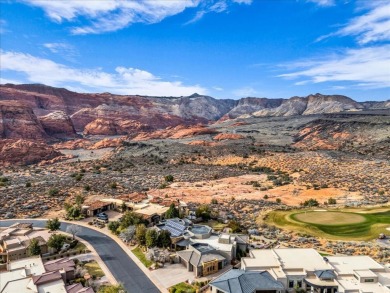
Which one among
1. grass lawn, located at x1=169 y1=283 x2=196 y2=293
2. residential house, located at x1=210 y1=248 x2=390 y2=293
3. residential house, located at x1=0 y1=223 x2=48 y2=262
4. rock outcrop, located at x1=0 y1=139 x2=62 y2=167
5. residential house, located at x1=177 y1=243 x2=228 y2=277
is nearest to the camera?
residential house, located at x1=210 y1=248 x2=390 y2=293

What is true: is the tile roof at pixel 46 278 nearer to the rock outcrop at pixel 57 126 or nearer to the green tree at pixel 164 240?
the green tree at pixel 164 240

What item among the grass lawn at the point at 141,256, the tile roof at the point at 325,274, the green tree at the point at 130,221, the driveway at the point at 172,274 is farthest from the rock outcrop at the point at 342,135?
the driveway at the point at 172,274

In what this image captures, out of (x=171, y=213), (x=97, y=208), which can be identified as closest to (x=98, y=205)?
(x=97, y=208)

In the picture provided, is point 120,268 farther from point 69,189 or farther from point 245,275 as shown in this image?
point 69,189

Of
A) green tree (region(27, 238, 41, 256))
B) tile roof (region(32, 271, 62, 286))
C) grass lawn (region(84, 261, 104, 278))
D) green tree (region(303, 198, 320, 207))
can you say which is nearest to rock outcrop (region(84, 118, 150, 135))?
green tree (region(303, 198, 320, 207))

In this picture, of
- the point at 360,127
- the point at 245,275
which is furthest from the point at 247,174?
the point at 360,127

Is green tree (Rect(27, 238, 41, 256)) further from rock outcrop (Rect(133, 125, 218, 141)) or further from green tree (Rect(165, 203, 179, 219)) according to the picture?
rock outcrop (Rect(133, 125, 218, 141))

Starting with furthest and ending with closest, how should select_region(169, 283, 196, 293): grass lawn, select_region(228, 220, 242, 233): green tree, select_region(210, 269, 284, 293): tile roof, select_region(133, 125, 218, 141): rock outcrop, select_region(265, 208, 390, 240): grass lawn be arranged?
select_region(133, 125, 218, 141): rock outcrop < select_region(228, 220, 242, 233): green tree < select_region(265, 208, 390, 240): grass lawn < select_region(169, 283, 196, 293): grass lawn < select_region(210, 269, 284, 293): tile roof

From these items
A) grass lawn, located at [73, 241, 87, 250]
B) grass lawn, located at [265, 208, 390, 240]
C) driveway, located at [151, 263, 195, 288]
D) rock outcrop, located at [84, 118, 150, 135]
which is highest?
rock outcrop, located at [84, 118, 150, 135]

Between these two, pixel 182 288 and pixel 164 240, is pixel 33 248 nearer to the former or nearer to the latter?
pixel 164 240
